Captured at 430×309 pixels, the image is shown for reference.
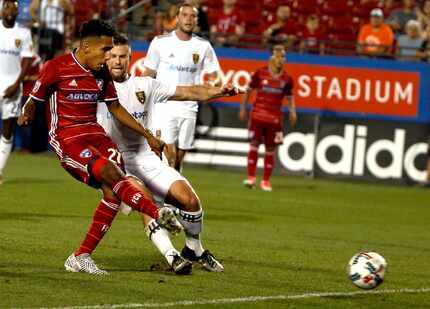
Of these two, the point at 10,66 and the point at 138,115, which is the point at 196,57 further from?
the point at 138,115

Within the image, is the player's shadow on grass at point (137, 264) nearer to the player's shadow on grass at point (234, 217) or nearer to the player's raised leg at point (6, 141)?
the player's shadow on grass at point (234, 217)

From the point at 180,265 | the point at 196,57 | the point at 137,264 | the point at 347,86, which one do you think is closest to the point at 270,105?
the point at 347,86

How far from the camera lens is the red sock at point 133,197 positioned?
9352 millimetres

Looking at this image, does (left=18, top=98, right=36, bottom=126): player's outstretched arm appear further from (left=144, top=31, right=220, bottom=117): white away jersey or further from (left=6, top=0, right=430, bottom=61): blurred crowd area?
(left=6, top=0, right=430, bottom=61): blurred crowd area

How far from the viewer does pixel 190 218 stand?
34.5 feet

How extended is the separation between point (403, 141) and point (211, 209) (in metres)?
7.30

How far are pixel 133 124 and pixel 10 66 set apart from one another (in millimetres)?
9584

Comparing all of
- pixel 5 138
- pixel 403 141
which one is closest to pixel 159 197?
pixel 5 138

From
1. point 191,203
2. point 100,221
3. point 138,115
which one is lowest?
point 100,221

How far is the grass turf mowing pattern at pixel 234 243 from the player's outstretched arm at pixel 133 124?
1.07 meters

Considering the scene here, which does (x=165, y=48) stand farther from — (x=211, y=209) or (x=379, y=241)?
(x=379, y=241)

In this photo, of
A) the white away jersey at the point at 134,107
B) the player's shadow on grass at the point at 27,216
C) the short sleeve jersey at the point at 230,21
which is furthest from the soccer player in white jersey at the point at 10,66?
the white away jersey at the point at 134,107

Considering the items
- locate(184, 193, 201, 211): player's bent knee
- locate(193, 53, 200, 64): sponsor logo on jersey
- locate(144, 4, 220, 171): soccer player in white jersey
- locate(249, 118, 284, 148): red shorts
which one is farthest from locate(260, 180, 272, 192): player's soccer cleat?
locate(184, 193, 201, 211): player's bent knee

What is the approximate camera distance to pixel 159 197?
10648 mm
